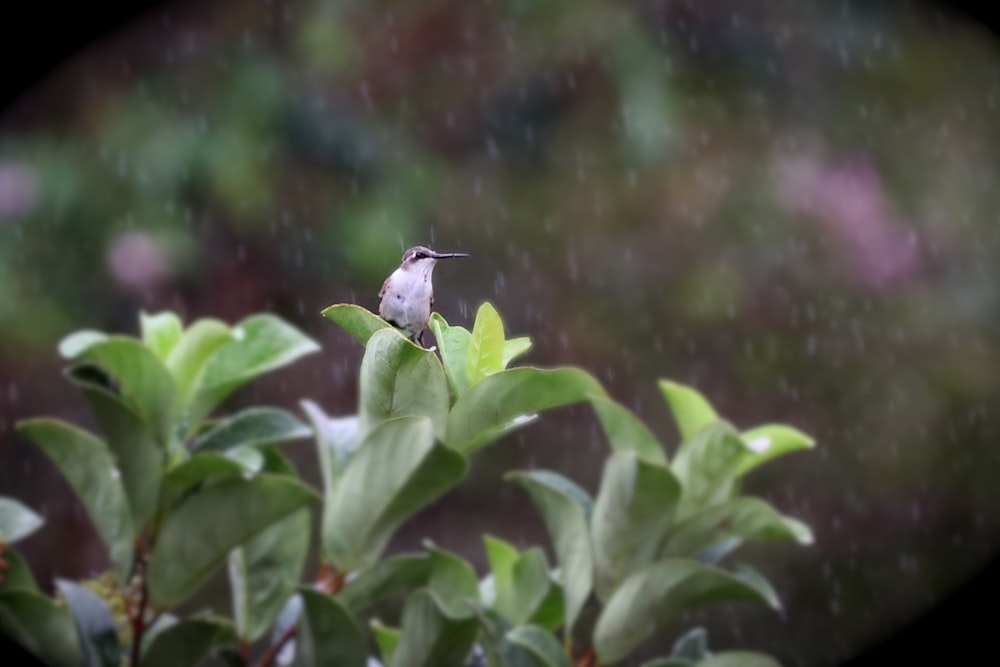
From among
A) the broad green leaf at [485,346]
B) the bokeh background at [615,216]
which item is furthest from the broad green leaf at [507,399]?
the bokeh background at [615,216]

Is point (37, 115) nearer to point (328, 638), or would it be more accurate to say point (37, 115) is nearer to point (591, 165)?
point (591, 165)

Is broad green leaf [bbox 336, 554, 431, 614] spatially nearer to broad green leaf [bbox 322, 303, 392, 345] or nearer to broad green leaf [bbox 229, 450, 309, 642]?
broad green leaf [bbox 229, 450, 309, 642]

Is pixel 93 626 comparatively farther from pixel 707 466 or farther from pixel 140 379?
pixel 707 466

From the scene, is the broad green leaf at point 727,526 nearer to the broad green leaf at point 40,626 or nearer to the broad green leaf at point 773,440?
the broad green leaf at point 773,440

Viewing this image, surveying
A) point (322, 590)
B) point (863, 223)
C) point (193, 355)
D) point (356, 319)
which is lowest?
point (863, 223)

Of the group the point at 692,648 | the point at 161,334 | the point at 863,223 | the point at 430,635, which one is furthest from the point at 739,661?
the point at 863,223

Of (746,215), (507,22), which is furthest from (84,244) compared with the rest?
(746,215)
